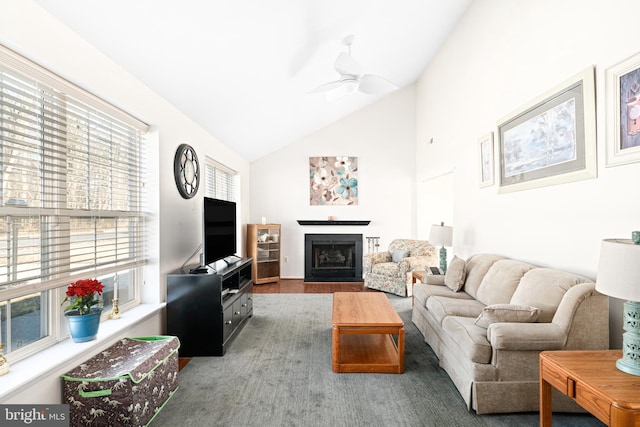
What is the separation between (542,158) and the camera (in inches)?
113

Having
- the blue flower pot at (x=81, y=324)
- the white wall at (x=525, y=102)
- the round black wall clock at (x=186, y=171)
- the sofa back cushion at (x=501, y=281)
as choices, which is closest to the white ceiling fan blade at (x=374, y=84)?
the white wall at (x=525, y=102)

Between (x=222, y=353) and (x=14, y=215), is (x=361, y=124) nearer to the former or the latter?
(x=222, y=353)

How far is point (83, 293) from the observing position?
1.95 metres

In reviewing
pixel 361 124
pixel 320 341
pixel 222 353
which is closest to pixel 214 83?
pixel 222 353

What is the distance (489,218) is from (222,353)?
3.21 m

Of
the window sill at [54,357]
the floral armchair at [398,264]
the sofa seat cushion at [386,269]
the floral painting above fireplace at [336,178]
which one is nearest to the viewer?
the window sill at [54,357]

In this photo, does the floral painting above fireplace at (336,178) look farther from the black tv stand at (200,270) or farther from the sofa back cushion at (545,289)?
the sofa back cushion at (545,289)

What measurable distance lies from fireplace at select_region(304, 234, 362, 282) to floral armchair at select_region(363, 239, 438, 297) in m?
0.71

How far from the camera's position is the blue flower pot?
79.5 inches

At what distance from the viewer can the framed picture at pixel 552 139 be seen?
2.32 meters

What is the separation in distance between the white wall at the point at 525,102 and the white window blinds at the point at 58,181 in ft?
11.5

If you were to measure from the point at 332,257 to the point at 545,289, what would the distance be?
4515 millimetres

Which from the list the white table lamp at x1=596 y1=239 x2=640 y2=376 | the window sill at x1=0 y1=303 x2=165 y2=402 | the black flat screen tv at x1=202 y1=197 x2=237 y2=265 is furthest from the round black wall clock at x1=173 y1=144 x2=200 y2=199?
the white table lamp at x1=596 y1=239 x2=640 y2=376

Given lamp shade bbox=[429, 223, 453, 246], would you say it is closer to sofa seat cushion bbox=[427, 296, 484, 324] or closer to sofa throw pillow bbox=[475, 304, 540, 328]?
sofa seat cushion bbox=[427, 296, 484, 324]
